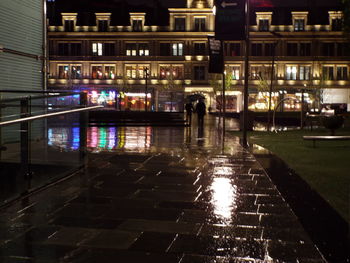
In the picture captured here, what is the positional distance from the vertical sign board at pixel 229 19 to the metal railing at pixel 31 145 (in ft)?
23.7

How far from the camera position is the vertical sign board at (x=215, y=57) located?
20.4 meters

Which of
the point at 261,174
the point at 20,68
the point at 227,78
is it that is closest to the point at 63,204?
the point at 261,174

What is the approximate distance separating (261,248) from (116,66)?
6683 cm

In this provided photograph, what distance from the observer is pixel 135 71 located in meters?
70.7

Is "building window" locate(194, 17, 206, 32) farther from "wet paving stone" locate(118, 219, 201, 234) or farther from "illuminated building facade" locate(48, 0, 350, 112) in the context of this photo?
"wet paving stone" locate(118, 219, 201, 234)

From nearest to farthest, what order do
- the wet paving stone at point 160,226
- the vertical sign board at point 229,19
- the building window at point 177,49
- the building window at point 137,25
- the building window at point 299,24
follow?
1. the wet paving stone at point 160,226
2. the vertical sign board at point 229,19
3. the building window at point 177,49
4. the building window at point 299,24
5. the building window at point 137,25

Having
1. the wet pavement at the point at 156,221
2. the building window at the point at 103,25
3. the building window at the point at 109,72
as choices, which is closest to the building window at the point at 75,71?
the building window at the point at 109,72

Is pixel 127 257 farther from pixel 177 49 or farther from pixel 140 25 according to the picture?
pixel 140 25

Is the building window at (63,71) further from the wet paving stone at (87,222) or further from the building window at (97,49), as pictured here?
the wet paving stone at (87,222)

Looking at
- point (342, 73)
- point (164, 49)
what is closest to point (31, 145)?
point (164, 49)

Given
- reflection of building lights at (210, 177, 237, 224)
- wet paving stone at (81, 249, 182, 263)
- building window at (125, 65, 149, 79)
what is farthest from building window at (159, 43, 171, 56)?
wet paving stone at (81, 249, 182, 263)

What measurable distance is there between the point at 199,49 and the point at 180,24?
4308 millimetres

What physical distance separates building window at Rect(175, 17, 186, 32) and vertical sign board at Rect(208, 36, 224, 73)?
50.3 meters

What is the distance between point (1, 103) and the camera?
841 centimetres
